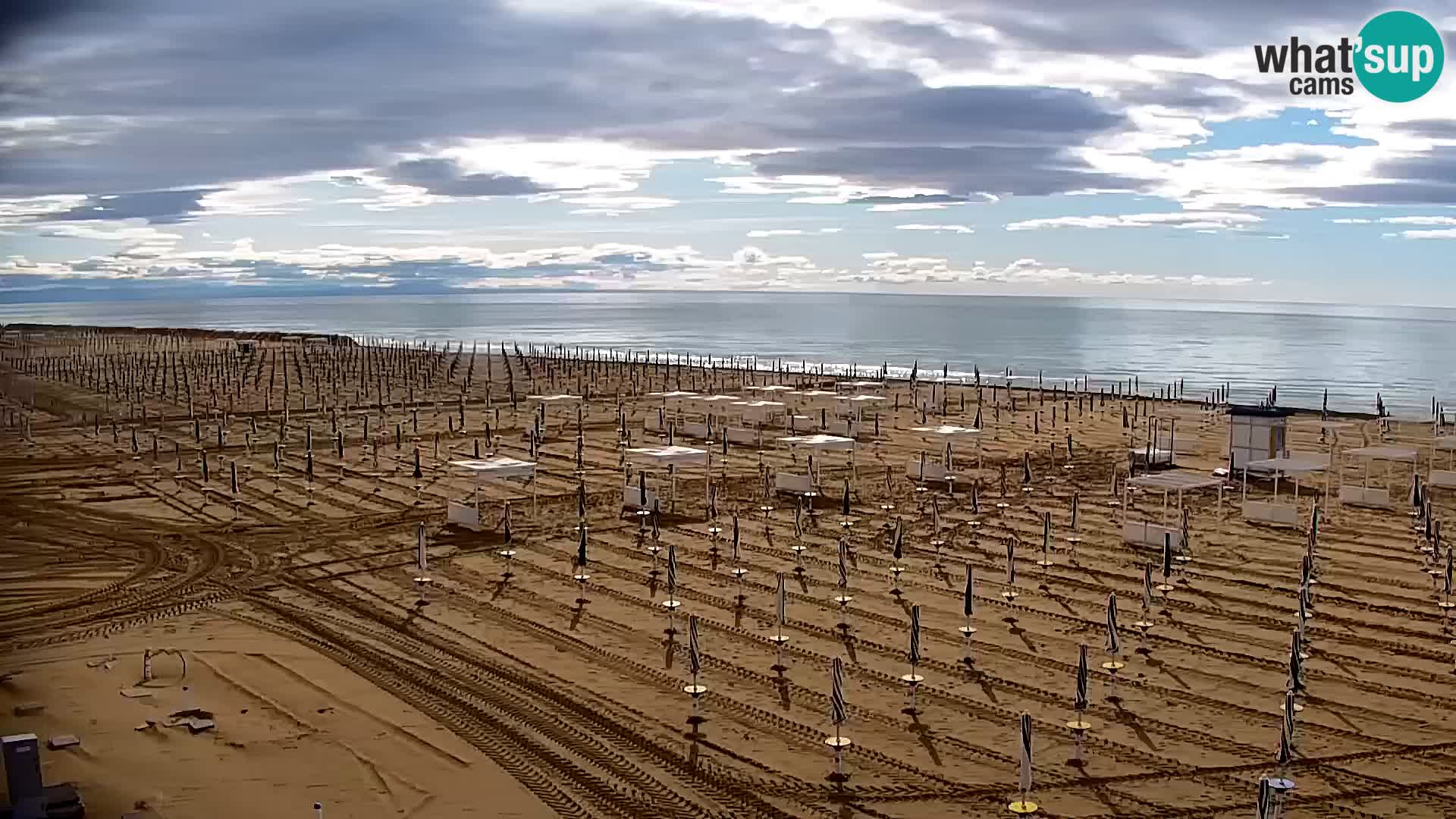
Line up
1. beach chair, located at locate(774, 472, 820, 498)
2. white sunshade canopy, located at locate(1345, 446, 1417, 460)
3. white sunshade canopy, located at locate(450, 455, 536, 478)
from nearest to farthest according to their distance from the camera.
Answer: white sunshade canopy, located at locate(450, 455, 536, 478), white sunshade canopy, located at locate(1345, 446, 1417, 460), beach chair, located at locate(774, 472, 820, 498)

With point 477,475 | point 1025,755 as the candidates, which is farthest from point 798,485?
point 1025,755

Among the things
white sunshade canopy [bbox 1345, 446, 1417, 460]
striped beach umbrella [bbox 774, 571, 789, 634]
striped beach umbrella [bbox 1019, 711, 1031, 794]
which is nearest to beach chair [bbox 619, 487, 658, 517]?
striped beach umbrella [bbox 774, 571, 789, 634]

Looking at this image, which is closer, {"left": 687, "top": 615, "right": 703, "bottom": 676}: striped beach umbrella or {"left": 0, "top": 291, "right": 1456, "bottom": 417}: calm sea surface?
{"left": 687, "top": 615, "right": 703, "bottom": 676}: striped beach umbrella

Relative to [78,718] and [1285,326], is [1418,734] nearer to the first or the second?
[78,718]

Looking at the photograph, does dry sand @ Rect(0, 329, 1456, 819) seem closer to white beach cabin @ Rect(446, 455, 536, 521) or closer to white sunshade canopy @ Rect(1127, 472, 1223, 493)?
white beach cabin @ Rect(446, 455, 536, 521)

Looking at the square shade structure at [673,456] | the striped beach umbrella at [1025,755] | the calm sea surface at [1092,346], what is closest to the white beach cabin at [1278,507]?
the square shade structure at [673,456]

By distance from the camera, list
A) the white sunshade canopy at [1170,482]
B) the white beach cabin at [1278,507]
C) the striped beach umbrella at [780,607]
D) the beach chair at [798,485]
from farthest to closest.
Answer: the beach chair at [798,485] → the white beach cabin at [1278,507] → the white sunshade canopy at [1170,482] → the striped beach umbrella at [780,607]

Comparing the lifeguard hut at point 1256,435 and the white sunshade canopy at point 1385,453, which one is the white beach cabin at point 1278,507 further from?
the lifeguard hut at point 1256,435
